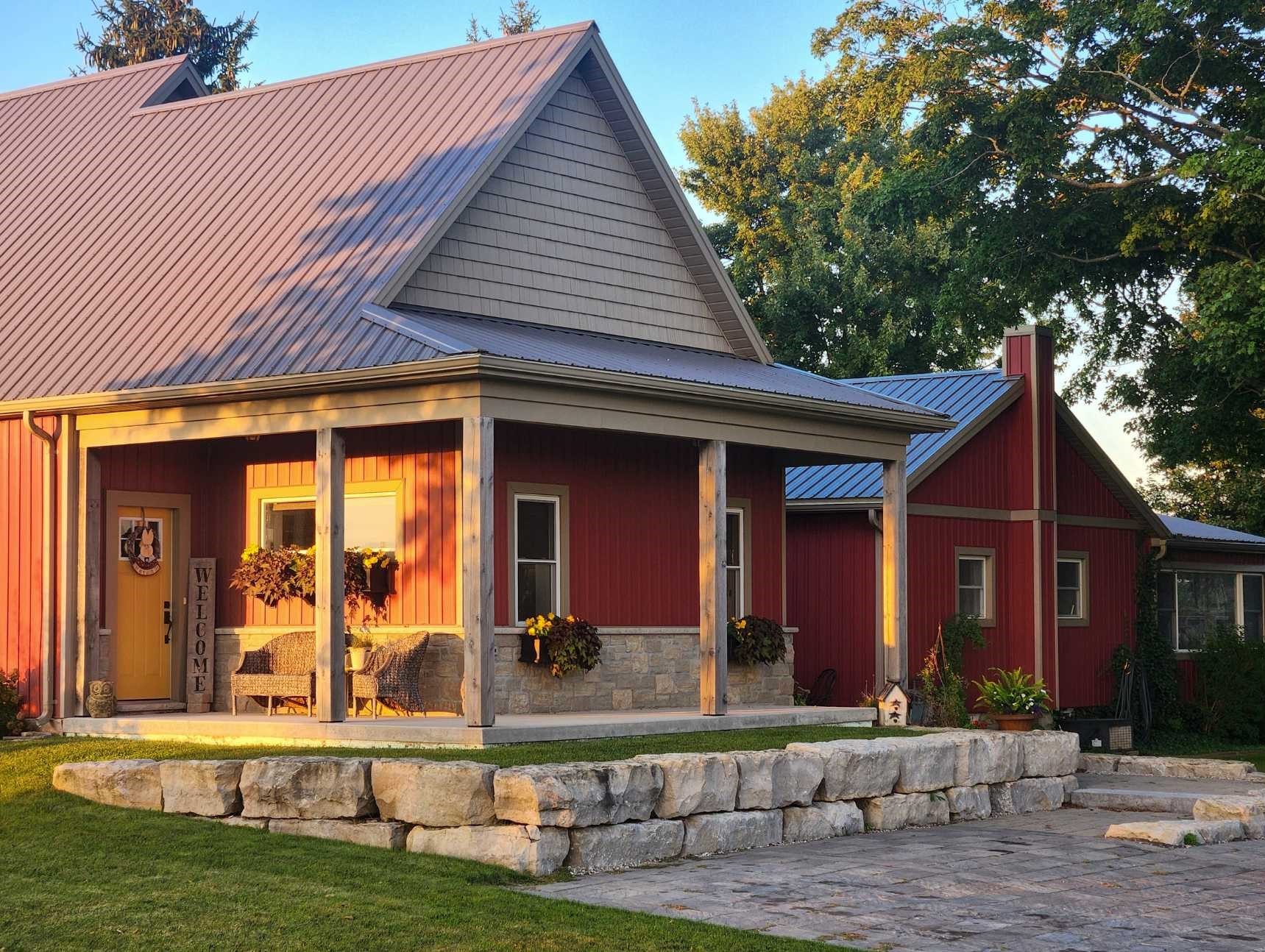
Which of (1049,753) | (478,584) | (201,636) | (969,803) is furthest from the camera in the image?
(201,636)

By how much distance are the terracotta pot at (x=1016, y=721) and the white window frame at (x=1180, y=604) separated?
33.7 ft

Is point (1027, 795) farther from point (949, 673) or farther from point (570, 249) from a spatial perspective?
point (570, 249)

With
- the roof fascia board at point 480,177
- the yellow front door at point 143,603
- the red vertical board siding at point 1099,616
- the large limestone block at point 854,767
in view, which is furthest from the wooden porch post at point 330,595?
the red vertical board siding at point 1099,616

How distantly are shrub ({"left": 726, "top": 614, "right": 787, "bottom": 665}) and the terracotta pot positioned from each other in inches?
100

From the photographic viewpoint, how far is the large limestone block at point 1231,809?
14703mm

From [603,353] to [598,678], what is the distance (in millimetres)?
3330

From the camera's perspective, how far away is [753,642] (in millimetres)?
19250

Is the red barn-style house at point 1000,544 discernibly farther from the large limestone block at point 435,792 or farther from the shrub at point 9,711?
the large limestone block at point 435,792

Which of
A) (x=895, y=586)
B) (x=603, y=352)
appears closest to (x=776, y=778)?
(x=603, y=352)

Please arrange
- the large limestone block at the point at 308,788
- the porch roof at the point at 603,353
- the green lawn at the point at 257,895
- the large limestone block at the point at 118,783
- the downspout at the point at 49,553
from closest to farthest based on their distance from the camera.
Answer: the green lawn at the point at 257,895 < the large limestone block at the point at 308,788 < the large limestone block at the point at 118,783 < the porch roof at the point at 603,353 < the downspout at the point at 49,553

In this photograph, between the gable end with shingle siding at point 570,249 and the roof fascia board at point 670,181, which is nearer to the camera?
the gable end with shingle siding at point 570,249

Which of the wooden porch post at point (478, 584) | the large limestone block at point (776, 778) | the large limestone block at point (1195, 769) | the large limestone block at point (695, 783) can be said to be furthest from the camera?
the large limestone block at point (1195, 769)

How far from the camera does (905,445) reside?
1930cm

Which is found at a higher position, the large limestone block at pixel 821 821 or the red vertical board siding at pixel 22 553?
the red vertical board siding at pixel 22 553
